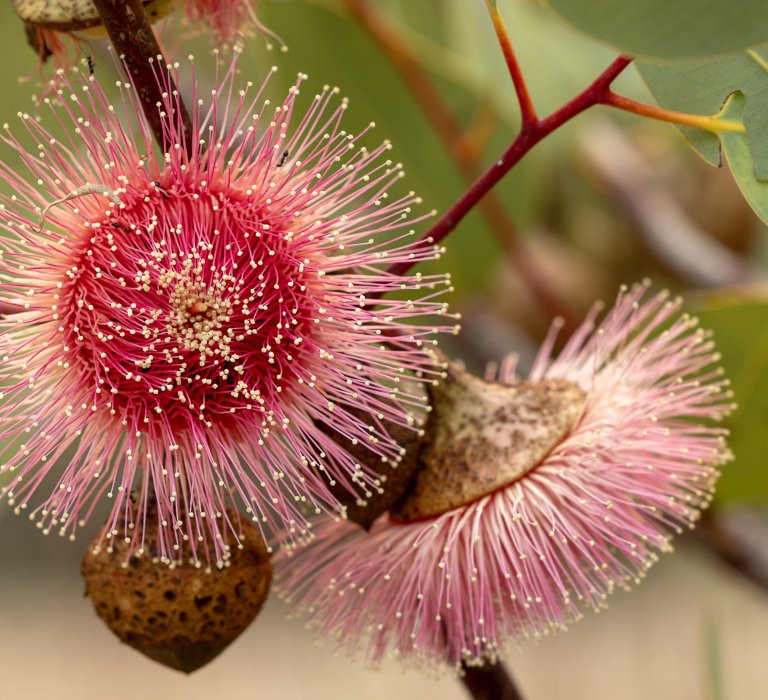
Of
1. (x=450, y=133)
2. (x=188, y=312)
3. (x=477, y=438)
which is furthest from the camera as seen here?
(x=450, y=133)

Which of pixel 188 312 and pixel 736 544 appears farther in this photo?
pixel 736 544

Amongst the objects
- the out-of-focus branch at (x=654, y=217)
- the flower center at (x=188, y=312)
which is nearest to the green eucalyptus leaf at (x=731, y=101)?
the flower center at (x=188, y=312)

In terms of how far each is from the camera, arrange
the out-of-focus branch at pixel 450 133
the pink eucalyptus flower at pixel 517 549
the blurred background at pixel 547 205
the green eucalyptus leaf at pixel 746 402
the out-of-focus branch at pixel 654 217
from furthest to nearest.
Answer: the out-of-focus branch at pixel 654 217 < the out-of-focus branch at pixel 450 133 < the blurred background at pixel 547 205 < the green eucalyptus leaf at pixel 746 402 < the pink eucalyptus flower at pixel 517 549

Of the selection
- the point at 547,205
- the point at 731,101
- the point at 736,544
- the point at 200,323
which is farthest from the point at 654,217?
the point at 200,323

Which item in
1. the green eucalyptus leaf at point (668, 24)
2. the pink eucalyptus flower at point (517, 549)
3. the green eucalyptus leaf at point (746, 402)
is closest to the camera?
the green eucalyptus leaf at point (668, 24)

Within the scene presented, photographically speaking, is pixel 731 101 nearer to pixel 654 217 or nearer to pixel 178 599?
pixel 178 599

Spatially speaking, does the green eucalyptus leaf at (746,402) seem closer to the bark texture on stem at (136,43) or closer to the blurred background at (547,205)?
the blurred background at (547,205)

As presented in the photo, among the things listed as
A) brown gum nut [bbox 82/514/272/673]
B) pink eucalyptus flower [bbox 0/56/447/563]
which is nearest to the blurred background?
pink eucalyptus flower [bbox 0/56/447/563]
